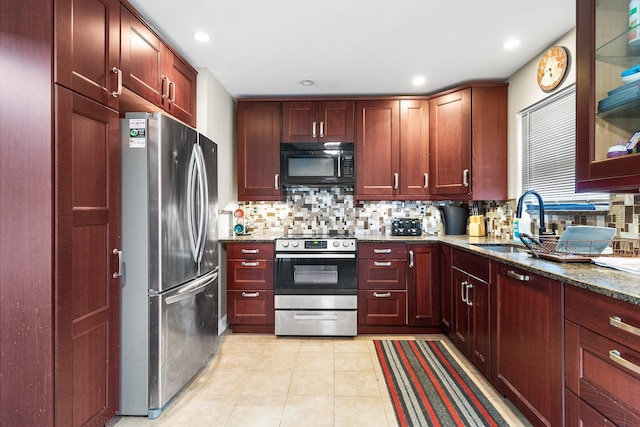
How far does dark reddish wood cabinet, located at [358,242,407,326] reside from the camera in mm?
2998

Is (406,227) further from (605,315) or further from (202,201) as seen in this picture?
(605,315)

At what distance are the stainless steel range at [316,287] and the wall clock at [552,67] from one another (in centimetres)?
195

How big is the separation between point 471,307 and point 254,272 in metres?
1.87

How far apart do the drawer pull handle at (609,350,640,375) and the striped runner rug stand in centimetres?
90

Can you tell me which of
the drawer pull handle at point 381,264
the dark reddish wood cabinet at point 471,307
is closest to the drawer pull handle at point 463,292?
the dark reddish wood cabinet at point 471,307

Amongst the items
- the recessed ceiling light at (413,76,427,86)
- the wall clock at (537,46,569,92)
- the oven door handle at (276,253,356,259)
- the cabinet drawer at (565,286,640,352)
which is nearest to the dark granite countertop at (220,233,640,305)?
the cabinet drawer at (565,286,640,352)

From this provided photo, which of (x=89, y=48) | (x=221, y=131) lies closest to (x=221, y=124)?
(x=221, y=131)

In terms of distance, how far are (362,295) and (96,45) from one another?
8.62 feet

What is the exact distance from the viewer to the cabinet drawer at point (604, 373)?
1025 millimetres

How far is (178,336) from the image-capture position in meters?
1.96

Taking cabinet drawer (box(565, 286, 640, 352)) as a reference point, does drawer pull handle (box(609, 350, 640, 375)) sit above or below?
below

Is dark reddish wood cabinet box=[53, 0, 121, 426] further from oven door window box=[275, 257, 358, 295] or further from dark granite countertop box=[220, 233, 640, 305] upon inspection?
dark granite countertop box=[220, 233, 640, 305]

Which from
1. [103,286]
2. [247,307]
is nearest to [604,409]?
[103,286]

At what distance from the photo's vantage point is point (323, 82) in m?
3.05
